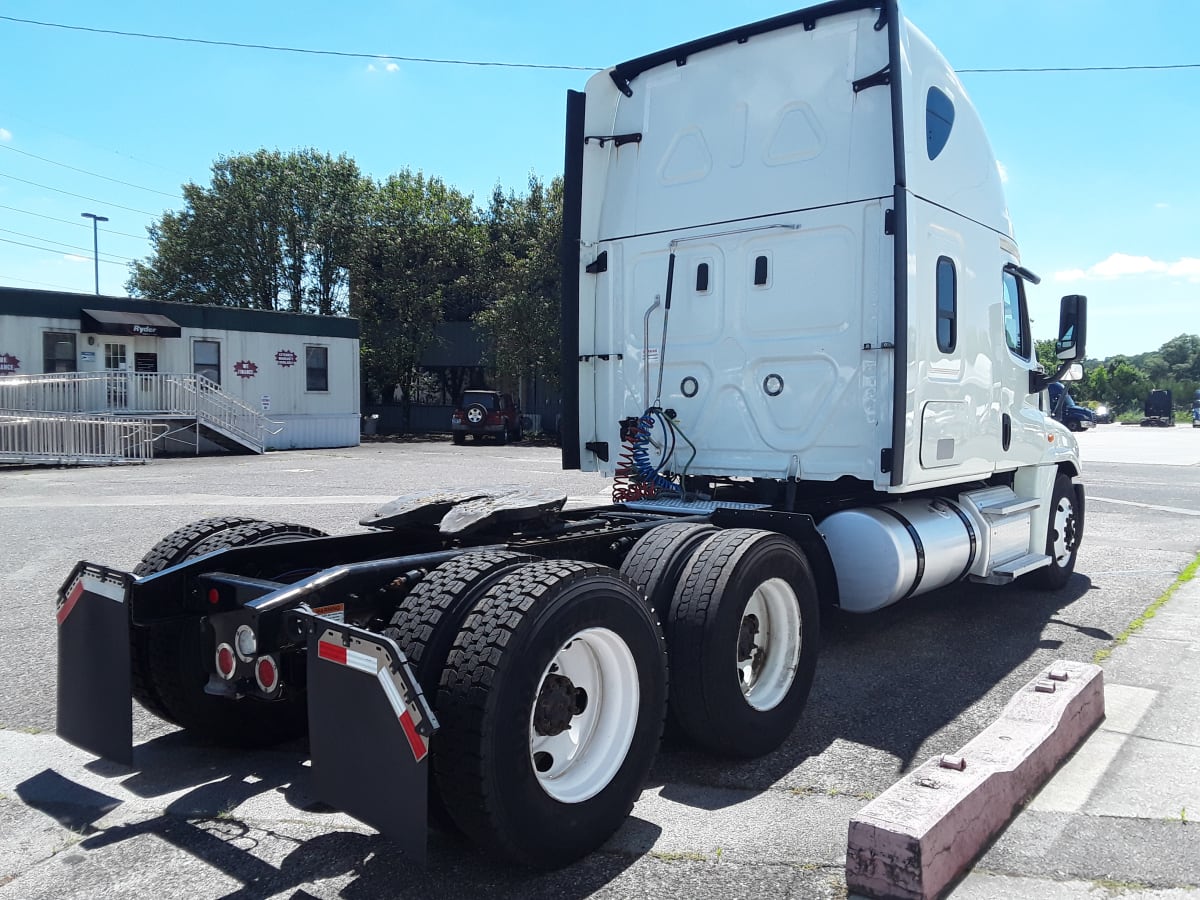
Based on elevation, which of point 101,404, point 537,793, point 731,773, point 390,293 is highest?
point 390,293

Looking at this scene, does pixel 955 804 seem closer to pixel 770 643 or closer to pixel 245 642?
pixel 770 643

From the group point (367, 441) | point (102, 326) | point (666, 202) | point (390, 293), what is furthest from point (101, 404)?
point (666, 202)

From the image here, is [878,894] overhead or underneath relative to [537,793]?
underneath

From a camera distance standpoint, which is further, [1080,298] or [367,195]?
[367,195]

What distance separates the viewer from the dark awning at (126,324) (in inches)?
927

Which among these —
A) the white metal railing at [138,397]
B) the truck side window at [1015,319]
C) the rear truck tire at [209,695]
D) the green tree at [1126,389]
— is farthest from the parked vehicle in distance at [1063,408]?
the green tree at [1126,389]

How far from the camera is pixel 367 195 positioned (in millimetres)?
42656

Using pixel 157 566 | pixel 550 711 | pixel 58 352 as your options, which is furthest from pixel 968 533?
pixel 58 352

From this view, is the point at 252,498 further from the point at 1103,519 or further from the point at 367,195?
the point at 367,195

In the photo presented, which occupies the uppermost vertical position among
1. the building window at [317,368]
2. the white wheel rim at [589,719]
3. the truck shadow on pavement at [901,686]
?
the building window at [317,368]

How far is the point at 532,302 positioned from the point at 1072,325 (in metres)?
27.1

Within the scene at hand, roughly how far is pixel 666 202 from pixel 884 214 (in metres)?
1.53

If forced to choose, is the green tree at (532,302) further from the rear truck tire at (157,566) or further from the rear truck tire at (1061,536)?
the rear truck tire at (157,566)

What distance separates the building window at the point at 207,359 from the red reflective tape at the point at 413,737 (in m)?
→ 25.8
